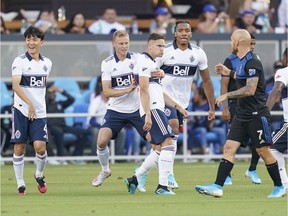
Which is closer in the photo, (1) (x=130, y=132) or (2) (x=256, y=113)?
(2) (x=256, y=113)

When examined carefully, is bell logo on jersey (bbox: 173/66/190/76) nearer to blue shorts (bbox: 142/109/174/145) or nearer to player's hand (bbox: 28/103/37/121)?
blue shorts (bbox: 142/109/174/145)

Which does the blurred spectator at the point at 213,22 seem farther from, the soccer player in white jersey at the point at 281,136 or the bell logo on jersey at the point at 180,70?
the soccer player in white jersey at the point at 281,136

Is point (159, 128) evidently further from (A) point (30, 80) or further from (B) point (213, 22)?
(B) point (213, 22)

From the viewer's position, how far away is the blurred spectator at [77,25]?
96.9 ft

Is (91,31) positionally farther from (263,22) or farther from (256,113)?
(256,113)

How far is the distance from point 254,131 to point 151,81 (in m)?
1.95

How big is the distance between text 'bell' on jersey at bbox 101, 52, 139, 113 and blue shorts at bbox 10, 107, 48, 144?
118cm

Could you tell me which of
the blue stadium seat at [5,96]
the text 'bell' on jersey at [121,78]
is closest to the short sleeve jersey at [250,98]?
the text 'bell' on jersey at [121,78]

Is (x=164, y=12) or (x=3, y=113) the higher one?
(x=164, y=12)

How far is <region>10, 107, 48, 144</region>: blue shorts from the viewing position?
18.3 m

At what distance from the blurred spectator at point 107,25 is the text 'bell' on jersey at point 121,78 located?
10707 mm

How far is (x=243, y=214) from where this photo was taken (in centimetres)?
1434

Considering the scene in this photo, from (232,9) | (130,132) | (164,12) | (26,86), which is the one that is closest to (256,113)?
(26,86)

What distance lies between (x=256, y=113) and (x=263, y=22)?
14.2 meters
